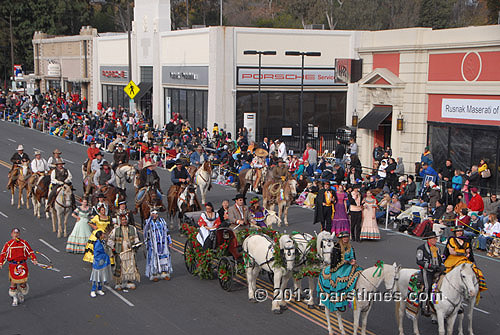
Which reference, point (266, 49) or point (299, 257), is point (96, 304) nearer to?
point (299, 257)

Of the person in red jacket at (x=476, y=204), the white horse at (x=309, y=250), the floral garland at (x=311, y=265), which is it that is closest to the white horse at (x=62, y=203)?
the white horse at (x=309, y=250)

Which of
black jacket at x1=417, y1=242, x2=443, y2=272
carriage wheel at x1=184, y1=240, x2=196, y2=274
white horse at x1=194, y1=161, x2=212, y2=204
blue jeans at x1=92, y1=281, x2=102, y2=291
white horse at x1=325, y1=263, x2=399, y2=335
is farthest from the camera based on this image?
white horse at x1=194, y1=161, x2=212, y2=204

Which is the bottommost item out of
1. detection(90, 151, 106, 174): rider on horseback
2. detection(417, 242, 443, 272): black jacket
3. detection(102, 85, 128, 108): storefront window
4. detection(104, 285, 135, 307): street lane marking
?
detection(104, 285, 135, 307): street lane marking

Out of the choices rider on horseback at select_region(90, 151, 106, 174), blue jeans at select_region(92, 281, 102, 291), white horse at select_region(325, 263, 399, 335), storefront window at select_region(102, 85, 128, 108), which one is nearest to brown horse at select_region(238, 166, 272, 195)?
rider on horseback at select_region(90, 151, 106, 174)

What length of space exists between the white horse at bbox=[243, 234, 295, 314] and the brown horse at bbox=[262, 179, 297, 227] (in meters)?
7.53

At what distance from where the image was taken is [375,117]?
30031 millimetres

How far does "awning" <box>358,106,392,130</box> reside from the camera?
29688mm

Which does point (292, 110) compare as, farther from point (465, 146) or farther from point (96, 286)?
point (96, 286)

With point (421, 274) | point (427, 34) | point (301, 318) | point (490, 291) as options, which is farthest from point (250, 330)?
point (427, 34)

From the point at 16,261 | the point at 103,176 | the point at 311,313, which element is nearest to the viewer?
the point at 311,313

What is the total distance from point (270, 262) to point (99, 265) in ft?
13.0

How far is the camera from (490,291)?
15.1 meters

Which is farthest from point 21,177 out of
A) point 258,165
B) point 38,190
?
point 258,165

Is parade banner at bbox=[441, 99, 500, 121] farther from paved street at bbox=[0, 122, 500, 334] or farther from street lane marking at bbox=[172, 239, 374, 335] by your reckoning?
street lane marking at bbox=[172, 239, 374, 335]
